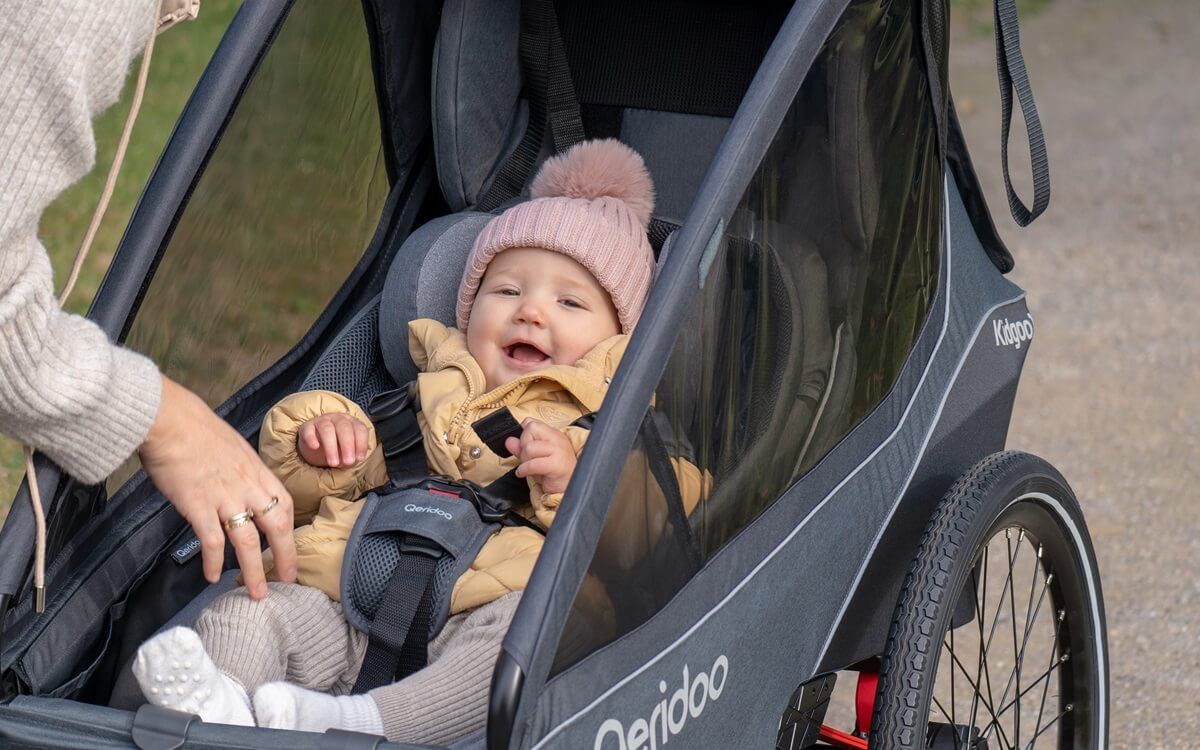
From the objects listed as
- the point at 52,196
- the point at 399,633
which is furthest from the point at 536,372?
the point at 52,196

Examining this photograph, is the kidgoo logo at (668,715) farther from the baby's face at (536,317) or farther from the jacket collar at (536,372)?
the baby's face at (536,317)

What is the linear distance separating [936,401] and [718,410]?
616 mm

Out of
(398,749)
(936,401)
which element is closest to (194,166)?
(398,749)

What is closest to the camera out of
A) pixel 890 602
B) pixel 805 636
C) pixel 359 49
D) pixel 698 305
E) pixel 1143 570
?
pixel 698 305

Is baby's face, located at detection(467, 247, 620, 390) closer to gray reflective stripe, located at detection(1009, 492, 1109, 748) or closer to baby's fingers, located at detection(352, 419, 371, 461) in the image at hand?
baby's fingers, located at detection(352, 419, 371, 461)

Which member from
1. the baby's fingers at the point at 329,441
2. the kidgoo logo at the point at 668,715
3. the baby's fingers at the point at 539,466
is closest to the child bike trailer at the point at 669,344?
the kidgoo logo at the point at 668,715

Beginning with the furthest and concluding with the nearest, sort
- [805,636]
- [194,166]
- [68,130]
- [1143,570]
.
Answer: [1143,570] < [194,166] < [805,636] < [68,130]

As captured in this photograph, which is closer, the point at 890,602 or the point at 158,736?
the point at 158,736

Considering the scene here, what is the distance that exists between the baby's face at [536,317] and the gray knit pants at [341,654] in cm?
53

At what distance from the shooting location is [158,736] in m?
1.47

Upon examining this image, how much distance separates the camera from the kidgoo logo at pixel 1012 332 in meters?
2.43

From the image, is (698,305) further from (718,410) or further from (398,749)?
(398,749)

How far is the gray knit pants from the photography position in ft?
5.76

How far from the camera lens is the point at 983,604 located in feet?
7.65
